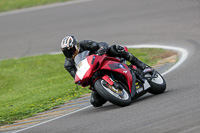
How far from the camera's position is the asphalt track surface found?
231 inches

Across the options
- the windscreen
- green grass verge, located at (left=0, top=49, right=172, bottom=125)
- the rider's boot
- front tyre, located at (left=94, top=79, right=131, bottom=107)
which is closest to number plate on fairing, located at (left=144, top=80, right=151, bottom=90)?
front tyre, located at (left=94, top=79, right=131, bottom=107)

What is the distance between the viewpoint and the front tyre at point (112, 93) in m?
6.82

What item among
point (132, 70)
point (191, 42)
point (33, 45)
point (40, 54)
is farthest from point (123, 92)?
point (33, 45)

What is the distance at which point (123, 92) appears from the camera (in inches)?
279

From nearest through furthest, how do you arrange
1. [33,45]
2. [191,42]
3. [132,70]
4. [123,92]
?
[123,92] → [132,70] → [191,42] → [33,45]

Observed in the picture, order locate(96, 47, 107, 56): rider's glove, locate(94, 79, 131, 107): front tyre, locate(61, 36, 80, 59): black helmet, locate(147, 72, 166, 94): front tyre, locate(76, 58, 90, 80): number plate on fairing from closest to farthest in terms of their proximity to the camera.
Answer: locate(94, 79, 131, 107): front tyre → locate(76, 58, 90, 80): number plate on fairing → locate(96, 47, 107, 56): rider's glove → locate(61, 36, 80, 59): black helmet → locate(147, 72, 166, 94): front tyre

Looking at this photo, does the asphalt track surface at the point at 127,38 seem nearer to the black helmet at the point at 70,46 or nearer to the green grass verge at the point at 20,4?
the green grass verge at the point at 20,4

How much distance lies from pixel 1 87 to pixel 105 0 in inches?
297

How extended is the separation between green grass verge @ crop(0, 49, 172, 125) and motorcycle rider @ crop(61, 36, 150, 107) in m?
1.42

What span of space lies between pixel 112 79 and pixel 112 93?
11.8 inches

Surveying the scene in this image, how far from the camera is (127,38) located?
14.1 meters

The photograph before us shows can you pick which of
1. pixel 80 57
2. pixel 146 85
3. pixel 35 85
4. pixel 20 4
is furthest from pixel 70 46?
pixel 20 4

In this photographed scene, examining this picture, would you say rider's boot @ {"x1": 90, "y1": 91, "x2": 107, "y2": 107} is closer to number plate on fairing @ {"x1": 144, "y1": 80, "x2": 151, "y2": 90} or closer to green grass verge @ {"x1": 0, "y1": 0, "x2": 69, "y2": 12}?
number plate on fairing @ {"x1": 144, "y1": 80, "x2": 151, "y2": 90}

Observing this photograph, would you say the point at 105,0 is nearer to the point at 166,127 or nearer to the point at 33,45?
the point at 33,45
